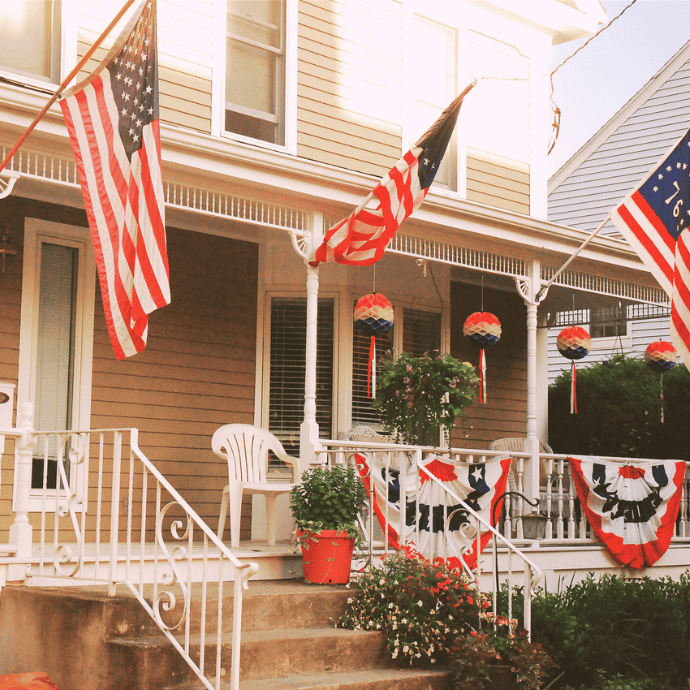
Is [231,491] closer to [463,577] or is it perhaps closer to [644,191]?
[463,577]

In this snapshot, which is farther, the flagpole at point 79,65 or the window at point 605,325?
the window at point 605,325

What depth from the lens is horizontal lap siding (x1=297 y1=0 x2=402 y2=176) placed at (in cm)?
961

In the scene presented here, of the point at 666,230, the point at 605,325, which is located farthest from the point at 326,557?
the point at 605,325

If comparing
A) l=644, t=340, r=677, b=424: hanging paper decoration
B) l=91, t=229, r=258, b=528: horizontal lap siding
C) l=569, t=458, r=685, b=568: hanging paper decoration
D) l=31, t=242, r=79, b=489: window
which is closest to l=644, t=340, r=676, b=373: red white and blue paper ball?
l=644, t=340, r=677, b=424: hanging paper decoration

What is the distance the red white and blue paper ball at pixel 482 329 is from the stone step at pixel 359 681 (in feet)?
13.6

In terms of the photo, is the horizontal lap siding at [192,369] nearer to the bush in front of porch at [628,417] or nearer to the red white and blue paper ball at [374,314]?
the red white and blue paper ball at [374,314]

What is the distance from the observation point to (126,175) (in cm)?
525

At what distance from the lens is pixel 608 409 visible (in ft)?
38.7

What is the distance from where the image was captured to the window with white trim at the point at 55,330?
8.06 m

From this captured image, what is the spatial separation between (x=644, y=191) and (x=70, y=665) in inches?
227

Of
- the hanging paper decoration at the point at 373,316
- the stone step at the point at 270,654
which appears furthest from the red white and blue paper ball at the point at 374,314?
the stone step at the point at 270,654

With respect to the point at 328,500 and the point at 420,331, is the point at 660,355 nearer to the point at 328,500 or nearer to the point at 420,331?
the point at 420,331

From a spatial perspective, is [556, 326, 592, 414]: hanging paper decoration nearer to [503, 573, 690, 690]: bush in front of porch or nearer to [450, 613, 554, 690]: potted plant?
[503, 573, 690, 690]: bush in front of porch

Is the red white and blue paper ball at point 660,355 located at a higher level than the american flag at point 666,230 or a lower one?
lower
